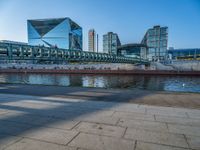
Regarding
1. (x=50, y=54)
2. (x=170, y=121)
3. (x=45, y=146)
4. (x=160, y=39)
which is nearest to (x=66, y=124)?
(x=45, y=146)

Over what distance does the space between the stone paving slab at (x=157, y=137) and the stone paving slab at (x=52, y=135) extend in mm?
Answer: 1128

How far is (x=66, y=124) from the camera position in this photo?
3.48 m

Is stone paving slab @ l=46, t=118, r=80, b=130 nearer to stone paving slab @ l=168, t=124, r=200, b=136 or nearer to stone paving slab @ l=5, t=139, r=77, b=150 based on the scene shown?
stone paving slab @ l=5, t=139, r=77, b=150

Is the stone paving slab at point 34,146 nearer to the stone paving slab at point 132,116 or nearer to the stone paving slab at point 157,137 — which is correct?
the stone paving slab at point 157,137

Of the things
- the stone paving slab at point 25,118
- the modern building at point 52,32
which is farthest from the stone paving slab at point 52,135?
the modern building at point 52,32

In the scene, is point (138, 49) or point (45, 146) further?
point (138, 49)

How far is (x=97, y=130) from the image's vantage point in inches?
124

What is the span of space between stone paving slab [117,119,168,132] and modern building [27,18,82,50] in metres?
103

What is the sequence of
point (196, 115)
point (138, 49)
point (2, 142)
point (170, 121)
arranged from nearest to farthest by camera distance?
point (2, 142), point (170, 121), point (196, 115), point (138, 49)

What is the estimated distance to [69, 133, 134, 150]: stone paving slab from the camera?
2.46 m

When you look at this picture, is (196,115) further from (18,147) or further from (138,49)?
(138,49)

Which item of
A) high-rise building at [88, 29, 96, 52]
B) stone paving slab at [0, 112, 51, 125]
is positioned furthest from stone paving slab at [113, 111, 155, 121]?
high-rise building at [88, 29, 96, 52]

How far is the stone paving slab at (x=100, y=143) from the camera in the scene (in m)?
2.46

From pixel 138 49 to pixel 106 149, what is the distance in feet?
392
